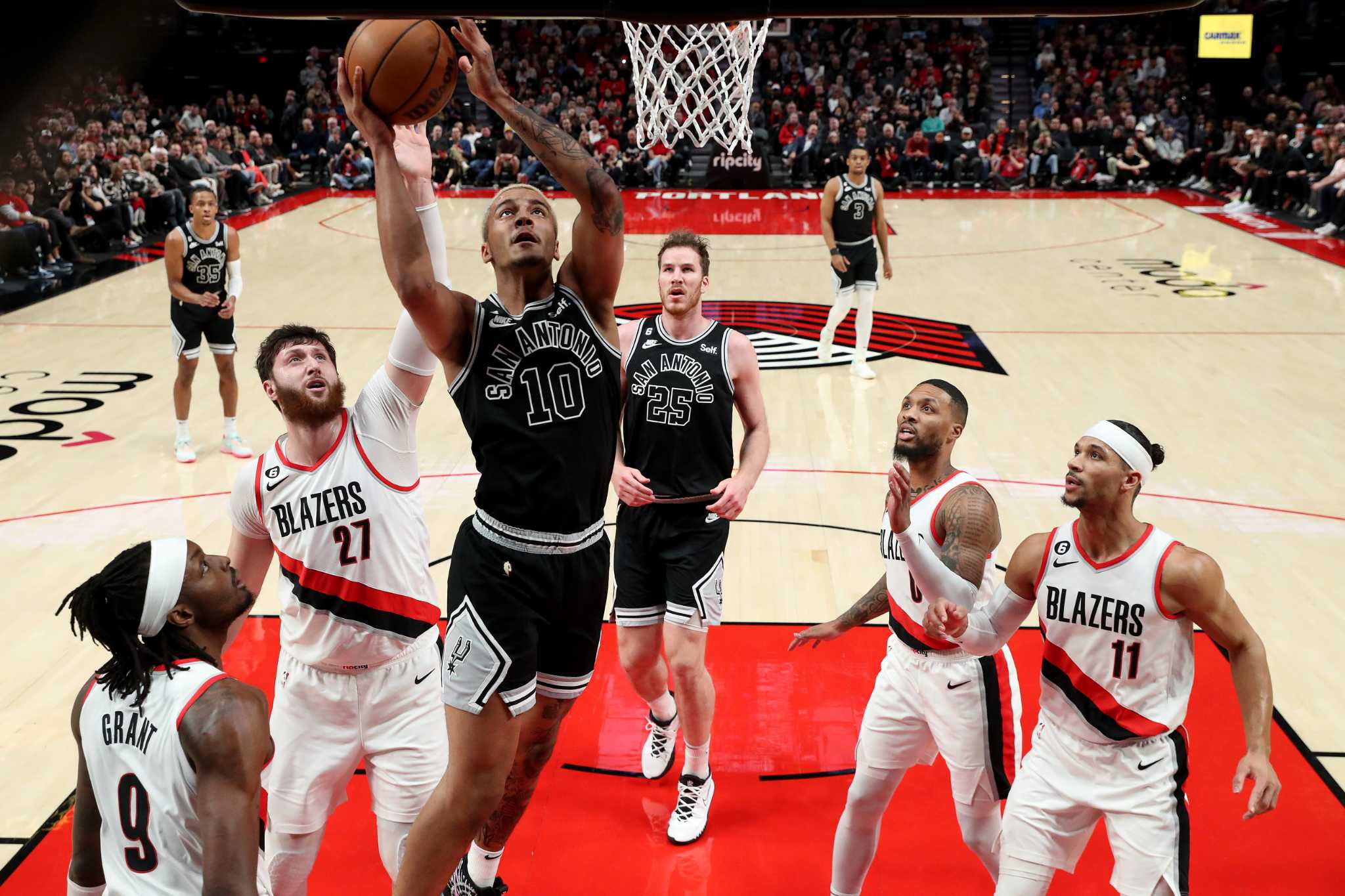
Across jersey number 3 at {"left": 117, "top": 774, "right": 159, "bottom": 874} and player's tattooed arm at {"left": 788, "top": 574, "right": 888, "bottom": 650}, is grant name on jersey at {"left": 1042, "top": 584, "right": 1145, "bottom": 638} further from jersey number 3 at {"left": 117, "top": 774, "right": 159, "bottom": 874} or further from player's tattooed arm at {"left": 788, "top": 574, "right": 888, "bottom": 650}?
jersey number 3 at {"left": 117, "top": 774, "right": 159, "bottom": 874}

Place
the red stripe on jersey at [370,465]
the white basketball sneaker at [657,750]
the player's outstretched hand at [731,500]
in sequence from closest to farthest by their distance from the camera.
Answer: the red stripe on jersey at [370,465], the player's outstretched hand at [731,500], the white basketball sneaker at [657,750]

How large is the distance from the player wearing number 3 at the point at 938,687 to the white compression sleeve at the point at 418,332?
142 cm

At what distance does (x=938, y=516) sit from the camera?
3713 millimetres

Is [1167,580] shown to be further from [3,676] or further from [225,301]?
[225,301]

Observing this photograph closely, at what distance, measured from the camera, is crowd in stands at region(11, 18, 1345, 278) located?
20.5 m

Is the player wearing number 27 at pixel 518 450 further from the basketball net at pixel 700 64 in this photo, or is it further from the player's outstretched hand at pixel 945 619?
the basketball net at pixel 700 64

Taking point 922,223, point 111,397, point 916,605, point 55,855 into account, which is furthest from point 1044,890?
point 922,223

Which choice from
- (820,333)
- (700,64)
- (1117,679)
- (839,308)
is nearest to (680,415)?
(1117,679)

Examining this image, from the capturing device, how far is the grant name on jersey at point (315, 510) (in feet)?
11.9

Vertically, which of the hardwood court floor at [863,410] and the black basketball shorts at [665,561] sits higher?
the black basketball shorts at [665,561]

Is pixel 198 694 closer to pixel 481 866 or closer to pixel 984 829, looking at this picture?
pixel 481 866

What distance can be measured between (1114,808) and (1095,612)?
52 cm

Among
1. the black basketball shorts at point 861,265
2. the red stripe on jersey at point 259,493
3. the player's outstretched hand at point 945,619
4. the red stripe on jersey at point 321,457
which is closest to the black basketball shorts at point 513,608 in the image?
the red stripe on jersey at point 321,457

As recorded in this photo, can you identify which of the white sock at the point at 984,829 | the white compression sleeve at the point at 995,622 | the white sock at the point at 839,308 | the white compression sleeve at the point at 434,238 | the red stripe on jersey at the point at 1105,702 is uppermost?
the white compression sleeve at the point at 434,238
